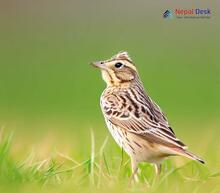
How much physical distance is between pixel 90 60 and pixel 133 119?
135 centimetres

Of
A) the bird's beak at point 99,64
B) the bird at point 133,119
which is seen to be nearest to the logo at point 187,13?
the bird at point 133,119

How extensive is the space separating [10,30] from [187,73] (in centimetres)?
157

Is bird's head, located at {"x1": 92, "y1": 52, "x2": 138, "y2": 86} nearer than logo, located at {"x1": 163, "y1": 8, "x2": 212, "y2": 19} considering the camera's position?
Yes

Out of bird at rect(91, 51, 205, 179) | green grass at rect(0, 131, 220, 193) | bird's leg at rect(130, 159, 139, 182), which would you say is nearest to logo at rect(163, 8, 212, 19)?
bird at rect(91, 51, 205, 179)

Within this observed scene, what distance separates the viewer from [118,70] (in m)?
5.45

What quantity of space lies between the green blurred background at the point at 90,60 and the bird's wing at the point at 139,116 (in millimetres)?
779

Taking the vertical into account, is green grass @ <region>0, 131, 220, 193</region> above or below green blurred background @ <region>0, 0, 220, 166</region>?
below

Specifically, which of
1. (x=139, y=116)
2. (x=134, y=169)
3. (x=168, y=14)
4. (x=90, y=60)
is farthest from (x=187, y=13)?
(x=134, y=169)

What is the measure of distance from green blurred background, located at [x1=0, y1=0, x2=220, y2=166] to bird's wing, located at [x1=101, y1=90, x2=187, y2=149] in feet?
2.56

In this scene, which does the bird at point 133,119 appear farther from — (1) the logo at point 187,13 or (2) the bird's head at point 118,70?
(1) the logo at point 187,13

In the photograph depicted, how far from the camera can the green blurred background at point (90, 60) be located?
616 cm

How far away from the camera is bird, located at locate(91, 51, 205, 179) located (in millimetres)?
4844

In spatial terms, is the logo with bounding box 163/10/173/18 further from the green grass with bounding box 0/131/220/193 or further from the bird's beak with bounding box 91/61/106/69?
the green grass with bounding box 0/131/220/193

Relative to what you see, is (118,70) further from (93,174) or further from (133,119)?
(93,174)
